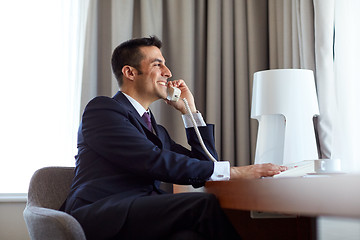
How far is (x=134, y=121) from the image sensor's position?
6.03ft

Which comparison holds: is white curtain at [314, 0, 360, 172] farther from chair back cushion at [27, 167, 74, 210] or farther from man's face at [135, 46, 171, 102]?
chair back cushion at [27, 167, 74, 210]

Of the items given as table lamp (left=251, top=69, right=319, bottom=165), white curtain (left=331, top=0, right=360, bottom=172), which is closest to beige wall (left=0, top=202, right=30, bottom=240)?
table lamp (left=251, top=69, right=319, bottom=165)

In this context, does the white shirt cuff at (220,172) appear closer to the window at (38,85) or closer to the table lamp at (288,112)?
the table lamp at (288,112)

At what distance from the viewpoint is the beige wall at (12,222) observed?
9.38 feet

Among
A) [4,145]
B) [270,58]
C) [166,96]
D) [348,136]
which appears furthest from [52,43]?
[348,136]

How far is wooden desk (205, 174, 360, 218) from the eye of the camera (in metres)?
0.72

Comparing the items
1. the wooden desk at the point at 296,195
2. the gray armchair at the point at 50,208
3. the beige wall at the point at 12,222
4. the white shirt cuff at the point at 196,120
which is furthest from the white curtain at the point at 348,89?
the beige wall at the point at 12,222

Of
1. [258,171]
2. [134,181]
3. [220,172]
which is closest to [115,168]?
[134,181]

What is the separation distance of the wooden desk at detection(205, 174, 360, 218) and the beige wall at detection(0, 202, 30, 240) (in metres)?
2.16

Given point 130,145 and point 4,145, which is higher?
point 130,145

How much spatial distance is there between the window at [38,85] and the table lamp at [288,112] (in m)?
1.29

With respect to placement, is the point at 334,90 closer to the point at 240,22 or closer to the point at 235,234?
the point at 240,22

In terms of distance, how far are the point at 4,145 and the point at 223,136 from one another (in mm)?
1432

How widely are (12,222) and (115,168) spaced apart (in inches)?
59.8
